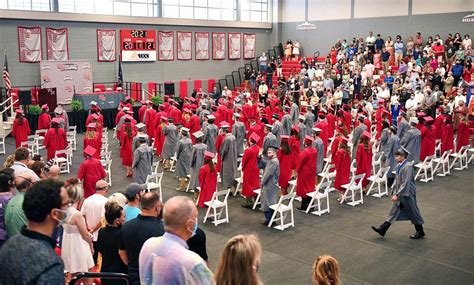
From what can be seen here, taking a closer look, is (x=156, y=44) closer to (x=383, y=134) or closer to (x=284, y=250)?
(x=383, y=134)

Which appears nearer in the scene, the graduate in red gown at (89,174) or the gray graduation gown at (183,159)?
the graduate in red gown at (89,174)

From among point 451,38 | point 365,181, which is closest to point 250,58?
point 451,38

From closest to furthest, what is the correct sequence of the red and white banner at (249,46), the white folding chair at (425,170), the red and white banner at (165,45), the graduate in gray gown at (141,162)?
the graduate in gray gown at (141,162)
the white folding chair at (425,170)
the red and white banner at (165,45)
the red and white banner at (249,46)

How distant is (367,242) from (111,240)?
18.8ft

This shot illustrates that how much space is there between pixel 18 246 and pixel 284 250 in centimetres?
670

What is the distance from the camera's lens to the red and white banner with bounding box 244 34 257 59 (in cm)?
3322

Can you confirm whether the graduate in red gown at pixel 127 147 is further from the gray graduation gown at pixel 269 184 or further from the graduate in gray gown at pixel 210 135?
the gray graduation gown at pixel 269 184

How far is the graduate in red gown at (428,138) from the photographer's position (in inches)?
589

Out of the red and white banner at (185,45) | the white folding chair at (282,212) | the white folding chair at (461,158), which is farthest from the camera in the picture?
the red and white banner at (185,45)

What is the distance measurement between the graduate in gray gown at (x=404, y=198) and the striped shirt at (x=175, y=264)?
6935 millimetres

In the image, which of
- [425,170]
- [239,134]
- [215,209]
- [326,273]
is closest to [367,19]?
[239,134]

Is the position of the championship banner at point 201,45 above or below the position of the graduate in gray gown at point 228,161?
above

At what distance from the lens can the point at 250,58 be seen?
3381 centimetres

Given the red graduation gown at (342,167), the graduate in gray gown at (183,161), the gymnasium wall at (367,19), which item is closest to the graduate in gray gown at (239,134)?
the graduate in gray gown at (183,161)
